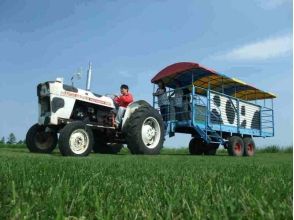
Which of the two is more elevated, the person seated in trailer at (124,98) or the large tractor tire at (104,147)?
the person seated in trailer at (124,98)

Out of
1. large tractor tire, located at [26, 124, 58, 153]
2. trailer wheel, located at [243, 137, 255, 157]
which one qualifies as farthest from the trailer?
large tractor tire, located at [26, 124, 58, 153]

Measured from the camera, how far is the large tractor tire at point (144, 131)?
28.5 ft

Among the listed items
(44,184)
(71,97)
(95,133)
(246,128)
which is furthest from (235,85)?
(44,184)

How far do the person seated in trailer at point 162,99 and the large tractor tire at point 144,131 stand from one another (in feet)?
7.26

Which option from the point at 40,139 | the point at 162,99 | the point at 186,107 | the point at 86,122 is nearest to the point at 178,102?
the point at 186,107

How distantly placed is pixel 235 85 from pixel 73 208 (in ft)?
39.5

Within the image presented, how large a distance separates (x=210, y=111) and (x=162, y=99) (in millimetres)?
1434

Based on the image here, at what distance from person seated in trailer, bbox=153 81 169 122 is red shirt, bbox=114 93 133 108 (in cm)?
249

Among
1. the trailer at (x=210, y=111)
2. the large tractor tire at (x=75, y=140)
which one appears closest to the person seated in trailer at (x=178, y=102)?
the trailer at (x=210, y=111)

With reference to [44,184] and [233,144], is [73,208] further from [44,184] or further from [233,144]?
[233,144]

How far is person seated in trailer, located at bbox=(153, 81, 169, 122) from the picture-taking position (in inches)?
462

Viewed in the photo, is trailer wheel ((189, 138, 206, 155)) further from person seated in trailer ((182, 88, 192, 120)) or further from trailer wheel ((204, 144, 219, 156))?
person seated in trailer ((182, 88, 192, 120))

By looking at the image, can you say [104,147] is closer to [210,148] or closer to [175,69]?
[175,69]

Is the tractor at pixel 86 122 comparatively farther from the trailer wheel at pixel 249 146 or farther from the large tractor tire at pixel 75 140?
the trailer wheel at pixel 249 146
